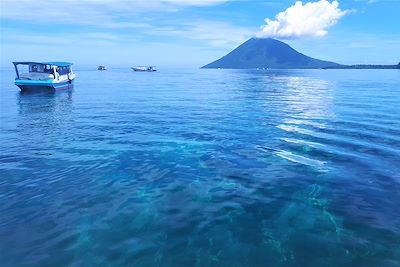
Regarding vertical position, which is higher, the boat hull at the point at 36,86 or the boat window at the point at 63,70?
the boat window at the point at 63,70

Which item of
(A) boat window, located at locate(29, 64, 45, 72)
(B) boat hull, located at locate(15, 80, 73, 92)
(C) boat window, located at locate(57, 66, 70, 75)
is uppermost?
(A) boat window, located at locate(29, 64, 45, 72)

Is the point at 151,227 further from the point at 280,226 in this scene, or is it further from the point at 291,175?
the point at 291,175

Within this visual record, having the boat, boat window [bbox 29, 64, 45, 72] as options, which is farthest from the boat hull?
boat window [bbox 29, 64, 45, 72]

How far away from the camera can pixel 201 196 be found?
16594mm

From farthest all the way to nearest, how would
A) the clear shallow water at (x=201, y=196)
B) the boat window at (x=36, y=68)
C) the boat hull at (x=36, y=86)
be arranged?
the boat window at (x=36, y=68), the boat hull at (x=36, y=86), the clear shallow water at (x=201, y=196)

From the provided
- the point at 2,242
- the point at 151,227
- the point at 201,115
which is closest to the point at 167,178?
the point at 151,227

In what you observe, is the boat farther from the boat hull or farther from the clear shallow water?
the clear shallow water

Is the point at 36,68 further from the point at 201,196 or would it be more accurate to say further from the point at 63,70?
the point at 201,196

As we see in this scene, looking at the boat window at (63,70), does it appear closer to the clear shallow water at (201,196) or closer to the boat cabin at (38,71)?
the boat cabin at (38,71)

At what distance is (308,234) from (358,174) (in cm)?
811

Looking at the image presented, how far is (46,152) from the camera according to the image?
79.0 ft

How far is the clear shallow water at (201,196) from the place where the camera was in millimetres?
11914

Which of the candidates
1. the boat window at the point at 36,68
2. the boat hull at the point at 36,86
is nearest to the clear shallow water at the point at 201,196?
the boat hull at the point at 36,86

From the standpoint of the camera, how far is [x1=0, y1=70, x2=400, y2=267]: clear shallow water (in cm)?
1191
